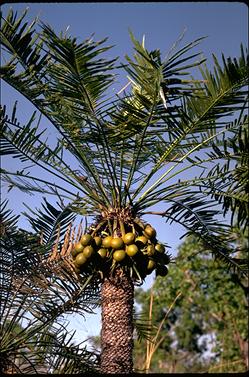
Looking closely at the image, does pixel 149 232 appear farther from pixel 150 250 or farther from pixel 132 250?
pixel 132 250

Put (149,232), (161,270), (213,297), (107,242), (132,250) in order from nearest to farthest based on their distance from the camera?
(132,250), (107,242), (149,232), (161,270), (213,297)

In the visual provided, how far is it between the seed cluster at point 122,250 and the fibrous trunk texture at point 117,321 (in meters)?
0.10

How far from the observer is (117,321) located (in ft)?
15.4

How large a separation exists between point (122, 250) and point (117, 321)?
59cm

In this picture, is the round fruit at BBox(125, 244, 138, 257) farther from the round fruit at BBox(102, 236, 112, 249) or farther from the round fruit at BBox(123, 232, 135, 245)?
the round fruit at BBox(102, 236, 112, 249)

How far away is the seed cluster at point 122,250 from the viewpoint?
456 cm

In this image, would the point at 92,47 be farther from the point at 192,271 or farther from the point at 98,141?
the point at 192,271

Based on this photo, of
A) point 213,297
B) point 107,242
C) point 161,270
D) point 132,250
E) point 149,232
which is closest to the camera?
point 132,250

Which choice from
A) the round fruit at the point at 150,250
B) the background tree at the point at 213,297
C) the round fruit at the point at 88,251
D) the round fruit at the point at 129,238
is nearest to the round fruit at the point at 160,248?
the round fruit at the point at 150,250

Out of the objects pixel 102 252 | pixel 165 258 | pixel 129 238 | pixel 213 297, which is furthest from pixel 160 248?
pixel 213 297

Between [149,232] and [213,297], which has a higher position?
[213,297]

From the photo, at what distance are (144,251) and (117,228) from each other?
301 millimetres

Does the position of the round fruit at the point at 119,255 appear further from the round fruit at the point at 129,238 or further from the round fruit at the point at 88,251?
the round fruit at the point at 88,251

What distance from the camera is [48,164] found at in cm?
532
